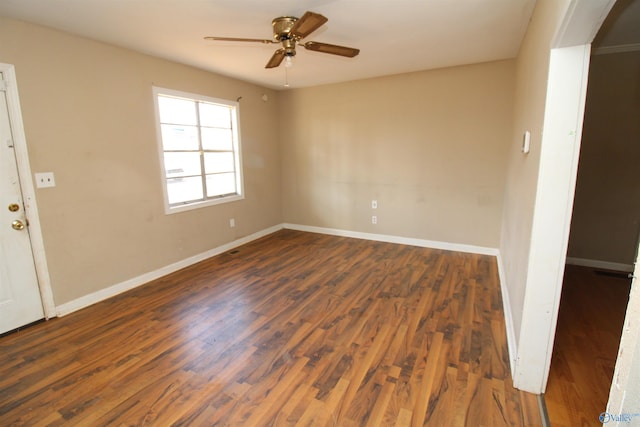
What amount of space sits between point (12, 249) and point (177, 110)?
218 cm

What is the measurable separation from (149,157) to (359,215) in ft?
10.3

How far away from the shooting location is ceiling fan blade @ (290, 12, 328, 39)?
1.90 metres

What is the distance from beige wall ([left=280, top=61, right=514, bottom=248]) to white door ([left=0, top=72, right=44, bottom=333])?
370cm

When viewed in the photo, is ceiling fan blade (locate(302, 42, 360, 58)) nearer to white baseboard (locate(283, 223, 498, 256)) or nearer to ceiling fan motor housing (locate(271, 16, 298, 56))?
ceiling fan motor housing (locate(271, 16, 298, 56))

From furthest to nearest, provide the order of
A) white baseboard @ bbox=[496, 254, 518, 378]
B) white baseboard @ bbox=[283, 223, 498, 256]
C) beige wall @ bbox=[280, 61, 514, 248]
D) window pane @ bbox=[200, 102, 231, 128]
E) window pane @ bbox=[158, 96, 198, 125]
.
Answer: white baseboard @ bbox=[283, 223, 498, 256] → window pane @ bbox=[200, 102, 231, 128] → beige wall @ bbox=[280, 61, 514, 248] → window pane @ bbox=[158, 96, 198, 125] → white baseboard @ bbox=[496, 254, 518, 378]

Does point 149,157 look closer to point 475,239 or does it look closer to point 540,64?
point 540,64

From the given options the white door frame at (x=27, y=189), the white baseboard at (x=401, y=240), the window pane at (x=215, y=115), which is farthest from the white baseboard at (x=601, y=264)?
the white door frame at (x=27, y=189)

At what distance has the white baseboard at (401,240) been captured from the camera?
14.1 ft

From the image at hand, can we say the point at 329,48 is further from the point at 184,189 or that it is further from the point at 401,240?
the point at 401,240

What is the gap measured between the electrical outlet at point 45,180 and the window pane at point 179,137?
1179mm

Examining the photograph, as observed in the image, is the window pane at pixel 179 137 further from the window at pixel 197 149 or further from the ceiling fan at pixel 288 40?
the ceiling fan at pixel 288 40

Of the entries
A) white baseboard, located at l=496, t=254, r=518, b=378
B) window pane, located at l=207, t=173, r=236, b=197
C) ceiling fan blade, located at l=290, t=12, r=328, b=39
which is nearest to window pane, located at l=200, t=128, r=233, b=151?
window pane, located at l=207, t=173, r=236, b=197

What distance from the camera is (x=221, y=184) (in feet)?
15.2

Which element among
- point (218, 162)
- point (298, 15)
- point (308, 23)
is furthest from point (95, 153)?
point (308, 23)
